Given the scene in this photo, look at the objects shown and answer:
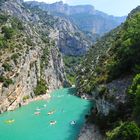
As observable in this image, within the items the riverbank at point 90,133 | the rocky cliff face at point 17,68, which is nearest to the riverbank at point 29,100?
the rocky cliff face at point 17,68

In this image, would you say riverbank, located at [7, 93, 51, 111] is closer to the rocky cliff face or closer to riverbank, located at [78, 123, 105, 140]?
the rocky cliff face

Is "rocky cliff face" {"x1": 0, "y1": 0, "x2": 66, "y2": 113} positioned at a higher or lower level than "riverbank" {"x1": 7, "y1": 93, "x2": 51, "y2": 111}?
higher

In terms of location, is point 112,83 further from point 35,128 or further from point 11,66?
point 11,66

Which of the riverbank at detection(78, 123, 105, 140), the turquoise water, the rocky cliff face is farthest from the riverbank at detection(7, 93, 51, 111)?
the riverbank at detection(78, 123, 105, 140)

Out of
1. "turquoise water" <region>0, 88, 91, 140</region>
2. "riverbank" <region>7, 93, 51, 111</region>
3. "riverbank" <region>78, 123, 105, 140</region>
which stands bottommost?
"riverbank" <region>7, 93, 51, 111</region>

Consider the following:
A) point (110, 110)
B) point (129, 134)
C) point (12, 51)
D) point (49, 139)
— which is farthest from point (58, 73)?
point (129, 134)

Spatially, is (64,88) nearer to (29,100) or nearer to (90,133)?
(29,100)

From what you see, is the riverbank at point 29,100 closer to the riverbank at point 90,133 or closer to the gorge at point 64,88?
the gorge at point 64,88

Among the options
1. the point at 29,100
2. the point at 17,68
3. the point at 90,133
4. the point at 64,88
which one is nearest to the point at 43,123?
the point at 90,133
